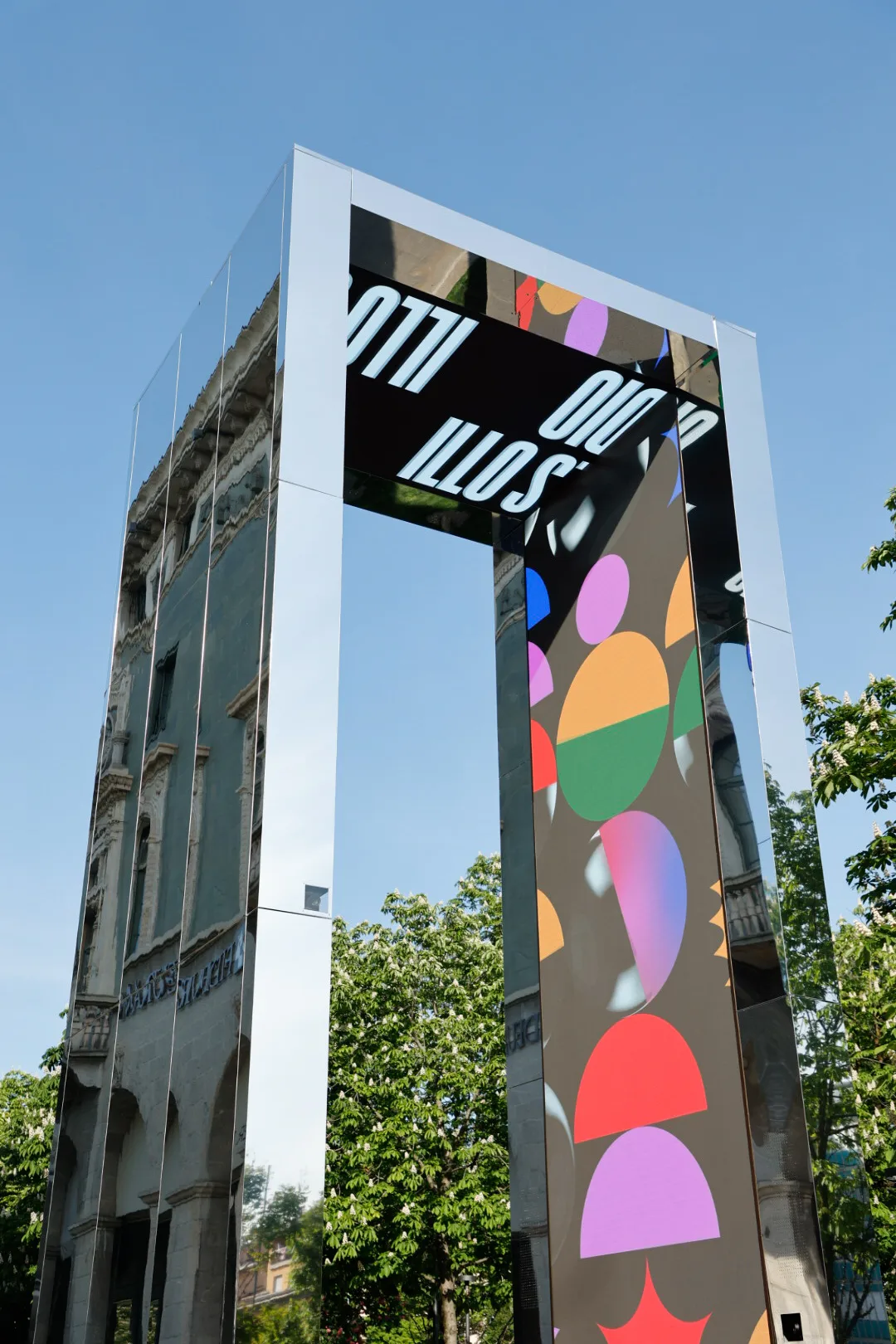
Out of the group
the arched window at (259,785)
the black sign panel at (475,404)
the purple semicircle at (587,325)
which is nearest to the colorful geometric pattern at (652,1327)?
the arched window at (259,785)

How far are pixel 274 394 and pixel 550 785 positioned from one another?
362 cm

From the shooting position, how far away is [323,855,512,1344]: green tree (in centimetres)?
2028

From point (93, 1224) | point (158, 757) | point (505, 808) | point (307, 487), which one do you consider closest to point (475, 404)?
point (307, 487)

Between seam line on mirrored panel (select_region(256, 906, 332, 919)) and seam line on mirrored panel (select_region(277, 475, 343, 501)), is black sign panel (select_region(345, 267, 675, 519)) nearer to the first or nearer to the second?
seam line on mirrored panel (select_region(277, 475, 343, 501))

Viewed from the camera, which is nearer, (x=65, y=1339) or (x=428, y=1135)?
(x=65, y=1339)

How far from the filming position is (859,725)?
11633 mm

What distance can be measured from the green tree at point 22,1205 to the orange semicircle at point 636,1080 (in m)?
11.8

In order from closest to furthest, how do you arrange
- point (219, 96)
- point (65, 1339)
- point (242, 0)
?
point (65, 1339) → point (242, 0) → point (219, 96)

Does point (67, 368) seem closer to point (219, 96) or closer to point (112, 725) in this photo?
point (219, 96)

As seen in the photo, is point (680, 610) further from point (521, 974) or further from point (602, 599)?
point (521, 974)

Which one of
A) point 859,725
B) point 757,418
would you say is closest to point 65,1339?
point 757,418

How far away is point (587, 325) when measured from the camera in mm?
7531

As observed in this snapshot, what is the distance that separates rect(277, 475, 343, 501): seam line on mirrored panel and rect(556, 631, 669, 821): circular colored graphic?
262 cm

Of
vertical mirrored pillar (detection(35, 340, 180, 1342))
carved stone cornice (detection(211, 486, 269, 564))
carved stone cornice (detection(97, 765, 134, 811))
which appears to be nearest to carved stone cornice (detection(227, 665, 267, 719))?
carved stone cornice (detection(211, 486, 269, 564))
